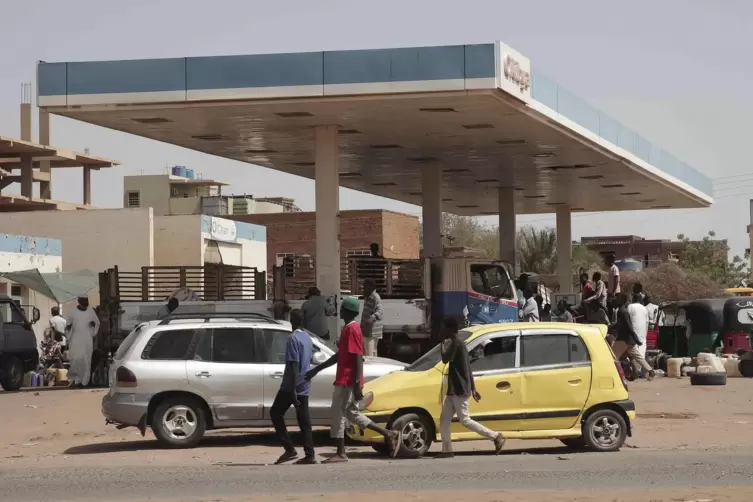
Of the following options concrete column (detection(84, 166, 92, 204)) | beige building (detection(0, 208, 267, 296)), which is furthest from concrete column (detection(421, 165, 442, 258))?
concrete column (detection(84, 166, 92, 204))

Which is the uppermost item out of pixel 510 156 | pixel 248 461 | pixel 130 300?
pixel 510 156

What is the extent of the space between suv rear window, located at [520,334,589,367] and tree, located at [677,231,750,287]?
69.8 metres

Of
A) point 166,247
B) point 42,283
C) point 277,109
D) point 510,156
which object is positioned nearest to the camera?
point 277,109

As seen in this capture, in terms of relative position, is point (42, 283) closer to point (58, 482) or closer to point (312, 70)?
point (312, 70)

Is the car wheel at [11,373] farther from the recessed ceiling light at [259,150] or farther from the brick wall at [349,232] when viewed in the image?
the brick wall at [349,232]

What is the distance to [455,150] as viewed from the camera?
112 feet

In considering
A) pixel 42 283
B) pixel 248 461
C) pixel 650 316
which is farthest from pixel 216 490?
pixel 42 283

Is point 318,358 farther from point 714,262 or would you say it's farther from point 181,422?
point 714,262

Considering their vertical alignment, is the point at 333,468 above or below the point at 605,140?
below

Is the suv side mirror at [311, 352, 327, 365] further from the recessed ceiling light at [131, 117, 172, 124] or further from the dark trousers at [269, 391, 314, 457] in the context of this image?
the recessed ceiling light at [131, 117, 172, 124]

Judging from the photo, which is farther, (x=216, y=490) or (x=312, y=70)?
(x=312, y=70)

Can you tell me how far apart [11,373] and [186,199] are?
67230 mm

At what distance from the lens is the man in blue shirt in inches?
552

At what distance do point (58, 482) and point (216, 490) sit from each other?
5.97ft
